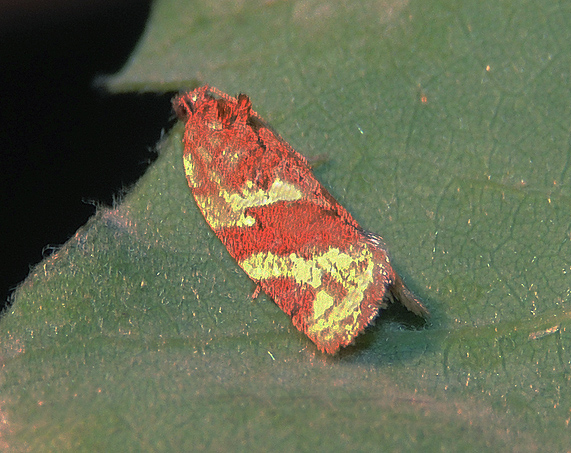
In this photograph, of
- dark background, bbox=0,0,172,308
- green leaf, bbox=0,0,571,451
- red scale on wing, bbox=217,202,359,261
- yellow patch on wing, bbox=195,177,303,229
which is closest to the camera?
green leaf, bbox=0,0,571,451

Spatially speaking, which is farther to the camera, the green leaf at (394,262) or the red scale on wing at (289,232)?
the red scale on wing at (289,232)

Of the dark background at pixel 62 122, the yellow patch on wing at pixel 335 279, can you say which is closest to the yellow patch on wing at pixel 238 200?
the yellow patch on wing at pixel 335 279

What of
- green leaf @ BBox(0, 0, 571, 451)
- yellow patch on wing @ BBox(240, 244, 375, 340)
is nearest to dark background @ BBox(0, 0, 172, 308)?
green leaf @ BBox(0, 0, 571, 451)

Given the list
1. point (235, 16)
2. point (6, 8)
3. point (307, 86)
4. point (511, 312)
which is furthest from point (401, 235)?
point (6, 8)

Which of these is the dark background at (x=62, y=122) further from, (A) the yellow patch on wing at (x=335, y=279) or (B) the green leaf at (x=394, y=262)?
(A) the yellow patch on wing at (x=335, y=279)

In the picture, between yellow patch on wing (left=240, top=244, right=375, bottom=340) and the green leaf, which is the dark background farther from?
yellow patch on wing (left=240, top=244, right=375, bottom=340)

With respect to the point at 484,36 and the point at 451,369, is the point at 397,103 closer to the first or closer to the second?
the point at 484,36
